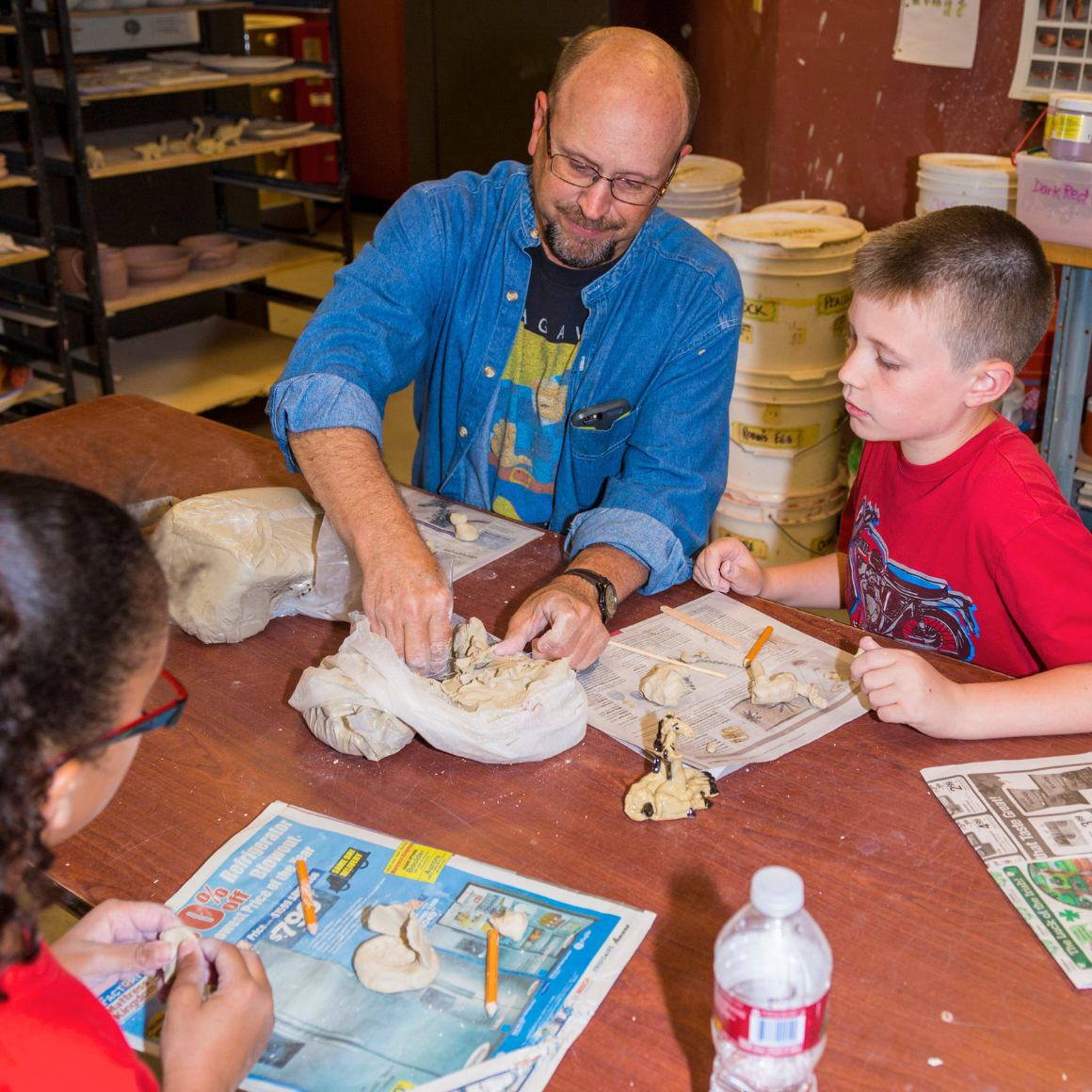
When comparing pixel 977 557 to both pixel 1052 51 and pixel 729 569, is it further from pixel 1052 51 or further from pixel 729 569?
pixel 1052 51

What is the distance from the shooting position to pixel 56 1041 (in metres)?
0.76

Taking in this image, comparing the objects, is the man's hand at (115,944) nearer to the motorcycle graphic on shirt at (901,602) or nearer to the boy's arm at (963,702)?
the boy's arm at (963,702)

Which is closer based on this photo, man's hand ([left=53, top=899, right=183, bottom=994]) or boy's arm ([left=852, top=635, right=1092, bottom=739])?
man's hand ([left=53, top=899, right=183, bottom=994])

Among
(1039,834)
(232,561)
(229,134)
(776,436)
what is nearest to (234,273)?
(229,134)

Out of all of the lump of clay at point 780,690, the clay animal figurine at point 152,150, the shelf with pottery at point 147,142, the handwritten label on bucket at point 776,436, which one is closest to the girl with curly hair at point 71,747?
the lump of clay at point 780,690

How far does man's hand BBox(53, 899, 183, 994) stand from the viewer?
932 millimetres

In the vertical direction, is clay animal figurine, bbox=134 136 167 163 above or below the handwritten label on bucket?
above

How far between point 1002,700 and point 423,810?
68 centimetres

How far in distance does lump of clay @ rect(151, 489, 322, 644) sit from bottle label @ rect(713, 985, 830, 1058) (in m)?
0.90

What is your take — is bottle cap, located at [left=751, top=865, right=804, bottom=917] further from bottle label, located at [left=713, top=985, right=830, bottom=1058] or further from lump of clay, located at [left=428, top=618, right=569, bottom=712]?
lump of clay, located at [left=428, top=618, right=569, bottom=712]

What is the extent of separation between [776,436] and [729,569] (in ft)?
4.97

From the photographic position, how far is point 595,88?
165 cm

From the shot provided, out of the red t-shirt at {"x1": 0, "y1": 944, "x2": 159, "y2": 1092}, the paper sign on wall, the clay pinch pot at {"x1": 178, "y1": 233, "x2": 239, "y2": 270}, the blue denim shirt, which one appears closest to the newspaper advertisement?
the blue denim shirt

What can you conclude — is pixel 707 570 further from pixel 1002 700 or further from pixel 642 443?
pixel 1002 700
